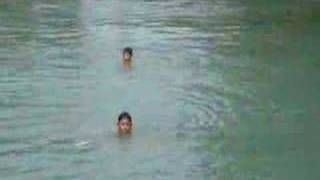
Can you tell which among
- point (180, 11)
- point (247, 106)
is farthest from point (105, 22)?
point (247, 106)

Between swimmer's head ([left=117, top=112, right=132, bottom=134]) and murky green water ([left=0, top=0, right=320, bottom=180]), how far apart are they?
0.42 ft

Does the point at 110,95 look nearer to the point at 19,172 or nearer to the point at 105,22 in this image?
the point at 19,172

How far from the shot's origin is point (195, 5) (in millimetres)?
22344

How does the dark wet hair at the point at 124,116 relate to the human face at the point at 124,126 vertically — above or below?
above

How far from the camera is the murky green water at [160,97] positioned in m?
9.33

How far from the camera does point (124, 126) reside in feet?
32.8

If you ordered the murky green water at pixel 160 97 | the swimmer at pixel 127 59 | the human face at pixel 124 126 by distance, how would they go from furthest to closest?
the swimmer at pixel 127 59, the human face at pixel 124 126, the murky green water at pixel 160 97

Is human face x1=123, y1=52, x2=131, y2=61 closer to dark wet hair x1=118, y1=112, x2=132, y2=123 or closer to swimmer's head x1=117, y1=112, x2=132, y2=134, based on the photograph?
dark wet hair x1=118, y1=112, x2=132, y2=123

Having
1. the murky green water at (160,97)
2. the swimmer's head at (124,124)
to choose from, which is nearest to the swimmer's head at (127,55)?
the murky green water at (160,97)

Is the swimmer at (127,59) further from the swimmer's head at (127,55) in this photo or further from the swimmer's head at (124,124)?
the swimmer's head at (124,124)

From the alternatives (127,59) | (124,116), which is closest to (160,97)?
(124,116)

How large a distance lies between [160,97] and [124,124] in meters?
1.95

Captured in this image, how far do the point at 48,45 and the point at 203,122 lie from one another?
5.31 m

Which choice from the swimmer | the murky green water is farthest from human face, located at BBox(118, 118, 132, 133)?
the swimmer
